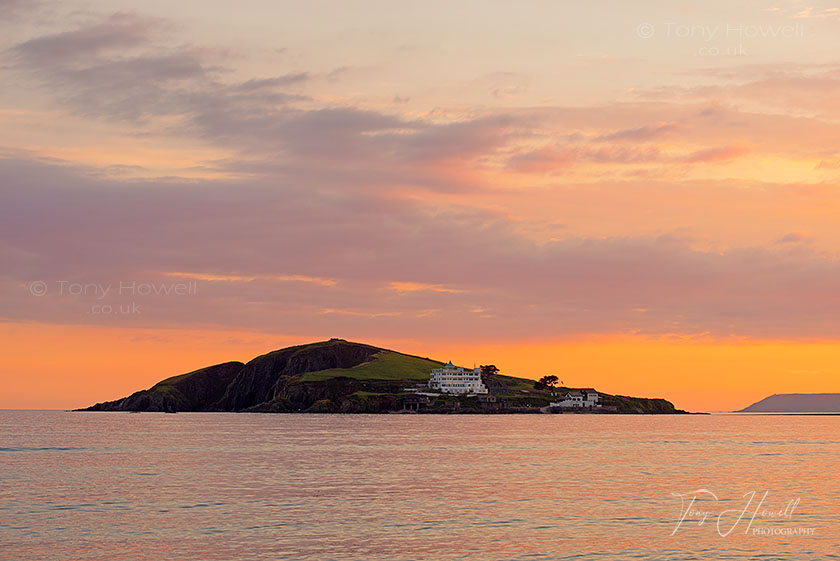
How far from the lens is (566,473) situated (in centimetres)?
8425

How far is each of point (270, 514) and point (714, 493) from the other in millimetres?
35977

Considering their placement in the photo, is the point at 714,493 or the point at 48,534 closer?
the point at 48,534

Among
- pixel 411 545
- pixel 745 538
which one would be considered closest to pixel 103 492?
pixel 411 545

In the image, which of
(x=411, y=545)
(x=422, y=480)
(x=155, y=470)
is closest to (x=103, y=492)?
(x=155, y=470)

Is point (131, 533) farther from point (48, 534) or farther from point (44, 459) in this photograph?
point (44, 459)

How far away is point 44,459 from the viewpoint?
339ft

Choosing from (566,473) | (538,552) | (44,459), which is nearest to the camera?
(538,552)

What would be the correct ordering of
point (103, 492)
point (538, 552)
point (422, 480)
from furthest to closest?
point (422, 480)
point (103, 492)
point (538, 552)
